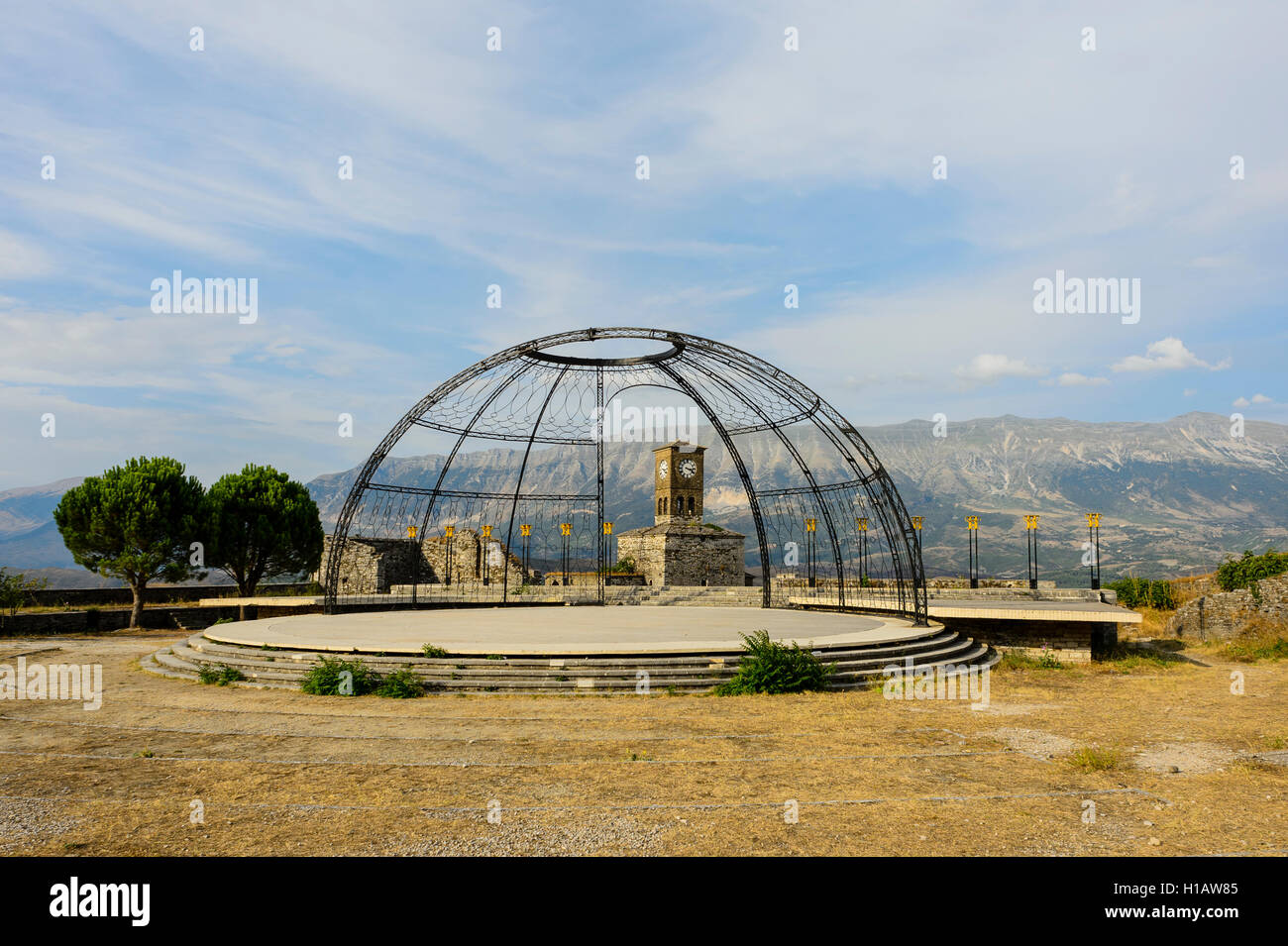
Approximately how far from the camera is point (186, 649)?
655 inches

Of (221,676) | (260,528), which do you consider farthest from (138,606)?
(221,676)

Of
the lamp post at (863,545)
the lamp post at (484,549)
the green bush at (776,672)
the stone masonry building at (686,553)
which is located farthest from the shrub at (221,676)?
the stone masonry building at (686,553)

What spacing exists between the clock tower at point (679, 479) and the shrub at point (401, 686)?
51.4m

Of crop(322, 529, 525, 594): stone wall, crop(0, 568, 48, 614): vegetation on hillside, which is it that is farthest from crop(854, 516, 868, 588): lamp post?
crop(0, 568, 48, 614): vegetation on hillside

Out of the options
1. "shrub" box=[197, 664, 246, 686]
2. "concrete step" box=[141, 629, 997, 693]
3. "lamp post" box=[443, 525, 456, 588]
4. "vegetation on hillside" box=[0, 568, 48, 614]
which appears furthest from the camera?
"lamp post" box=[443, 525, 456, 588]

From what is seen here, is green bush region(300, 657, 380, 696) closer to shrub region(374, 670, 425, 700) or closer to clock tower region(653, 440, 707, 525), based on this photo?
shrub region(374, 670, 425, 700)

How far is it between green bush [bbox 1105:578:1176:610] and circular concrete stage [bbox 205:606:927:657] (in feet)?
59.3

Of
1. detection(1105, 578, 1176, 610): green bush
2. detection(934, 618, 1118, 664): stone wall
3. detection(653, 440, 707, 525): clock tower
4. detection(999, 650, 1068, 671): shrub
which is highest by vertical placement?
detection(653, 440, 707, 525): clock tower

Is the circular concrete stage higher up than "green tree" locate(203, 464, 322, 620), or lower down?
lower down

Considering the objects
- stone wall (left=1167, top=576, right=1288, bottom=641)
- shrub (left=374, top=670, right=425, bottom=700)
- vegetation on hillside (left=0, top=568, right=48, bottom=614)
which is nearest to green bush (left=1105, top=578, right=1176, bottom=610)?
stone wall (left=1167, top=576, right=1288, bottom=641)

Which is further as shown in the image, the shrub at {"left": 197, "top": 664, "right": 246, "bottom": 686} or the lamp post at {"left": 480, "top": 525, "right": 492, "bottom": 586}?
the lamp post at {"left": 480, "top": 525, "right": 492, "bottom": 586}

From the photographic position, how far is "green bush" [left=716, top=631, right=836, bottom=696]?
13.2 meters

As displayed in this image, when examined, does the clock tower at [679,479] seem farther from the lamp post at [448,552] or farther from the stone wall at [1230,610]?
the stone wall at [1230,610]

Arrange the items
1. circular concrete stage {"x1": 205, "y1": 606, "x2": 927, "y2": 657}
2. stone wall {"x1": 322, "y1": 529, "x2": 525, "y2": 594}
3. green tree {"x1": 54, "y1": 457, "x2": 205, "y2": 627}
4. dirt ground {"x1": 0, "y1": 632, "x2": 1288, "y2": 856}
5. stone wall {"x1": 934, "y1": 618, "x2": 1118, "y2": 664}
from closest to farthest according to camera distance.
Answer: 1. dirt ground {"x1": 0, "y1": 632, "x2": 1288, "y2": 856}
2. circular concrete stage {"x1": 205, "y1": 606, "x2": 927, "y2": 657}
3. stone wall {"x1": 934, "y1": 618, "x2": 1118, "y2": 664}
4. green tree {"x1": 54, "y1": 457, "x2": 205, "y2": 627}
5. stone wall {"x1": 322, "y1": 529, "x2": 525, "y2": 594}
